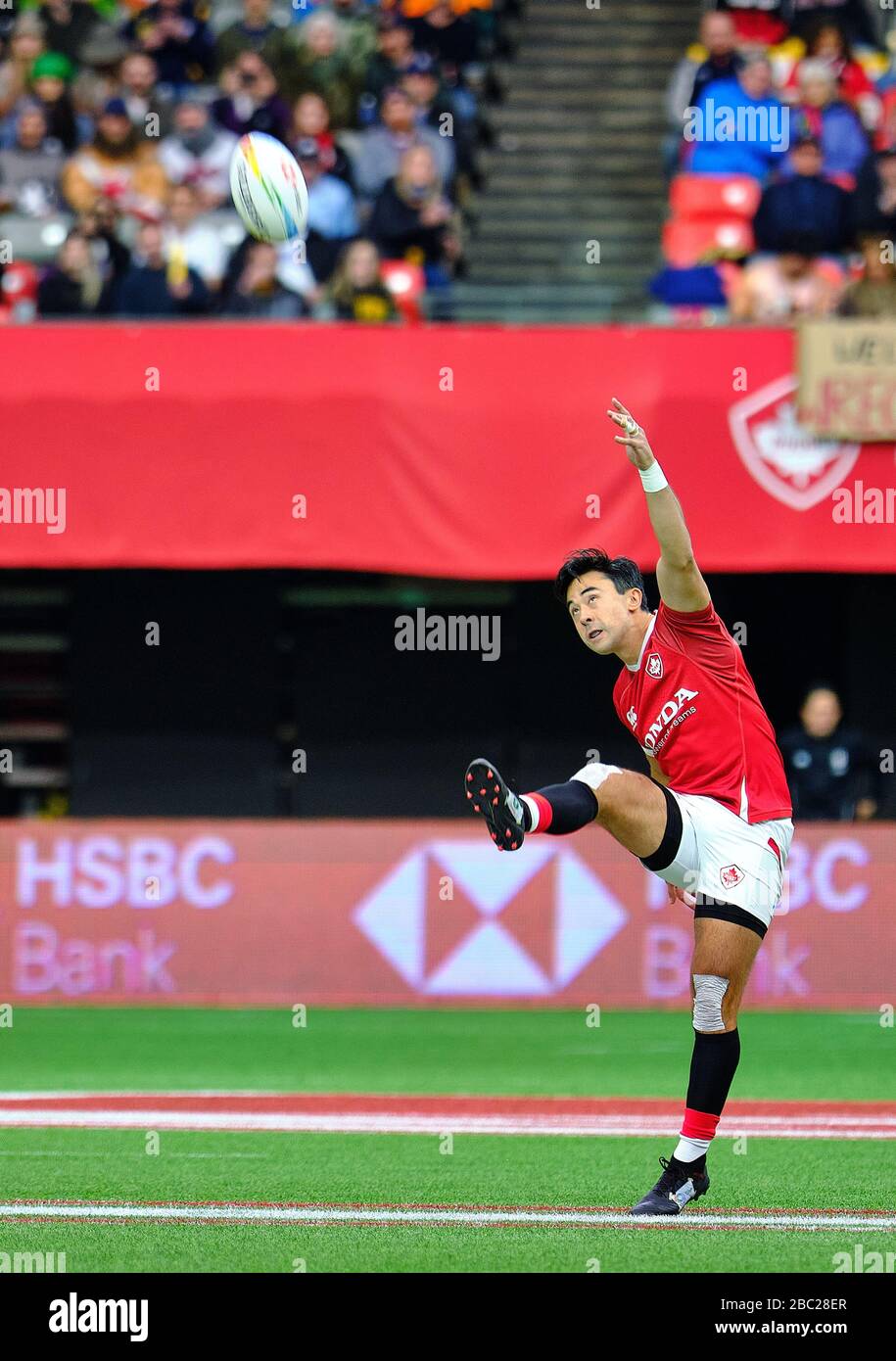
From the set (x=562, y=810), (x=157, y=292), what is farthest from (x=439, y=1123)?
(x=157, y=292)

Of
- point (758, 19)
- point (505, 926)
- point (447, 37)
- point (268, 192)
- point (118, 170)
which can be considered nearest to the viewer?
point (268, 192)

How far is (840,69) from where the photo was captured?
16938 mm

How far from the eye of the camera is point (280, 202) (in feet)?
34.0

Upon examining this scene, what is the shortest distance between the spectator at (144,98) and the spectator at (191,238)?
986 mm

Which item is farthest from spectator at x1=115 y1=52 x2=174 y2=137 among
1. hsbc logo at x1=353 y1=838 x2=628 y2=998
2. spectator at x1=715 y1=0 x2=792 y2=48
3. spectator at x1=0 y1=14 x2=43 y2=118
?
hsbc logo at x1=353 y1=838 x2=628 y2=998

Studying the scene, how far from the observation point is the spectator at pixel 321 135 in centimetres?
1636

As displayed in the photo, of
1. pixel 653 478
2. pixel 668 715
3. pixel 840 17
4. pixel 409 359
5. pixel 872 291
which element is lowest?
pixel 668 715

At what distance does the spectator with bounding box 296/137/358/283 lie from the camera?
15711 millimetres

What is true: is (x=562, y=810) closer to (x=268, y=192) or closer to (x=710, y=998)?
(x=710, y=998)

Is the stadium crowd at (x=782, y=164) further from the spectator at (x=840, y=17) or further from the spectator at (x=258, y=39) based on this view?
the spectator at (x=258, y=39)

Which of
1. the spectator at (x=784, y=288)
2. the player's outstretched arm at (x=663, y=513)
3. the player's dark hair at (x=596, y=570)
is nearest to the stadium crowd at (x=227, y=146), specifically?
the spectator at (x=784, y=288)

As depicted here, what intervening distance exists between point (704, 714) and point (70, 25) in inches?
491

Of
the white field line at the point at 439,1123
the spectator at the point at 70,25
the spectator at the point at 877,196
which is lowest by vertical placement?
the white field line at the point at 439,1123

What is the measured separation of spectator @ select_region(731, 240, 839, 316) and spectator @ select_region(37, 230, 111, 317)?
420 centimetres
